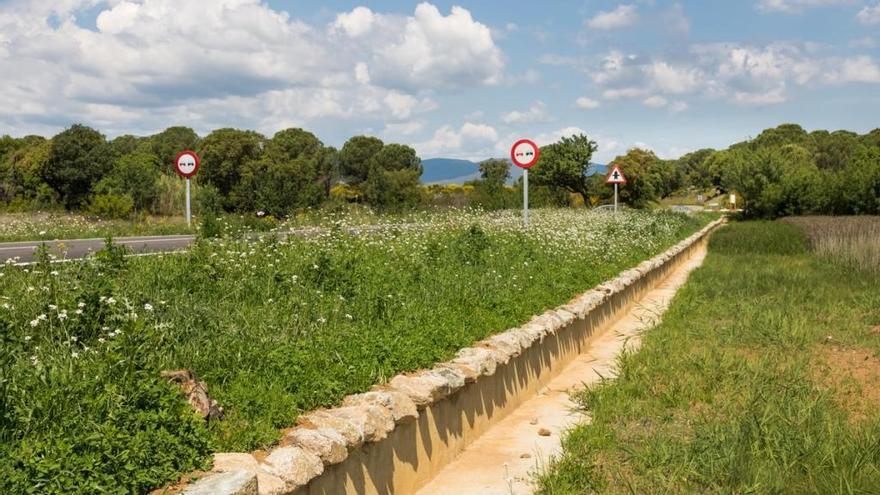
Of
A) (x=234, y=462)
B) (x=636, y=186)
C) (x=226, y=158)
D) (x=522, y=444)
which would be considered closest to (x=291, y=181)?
(x=522, y=444)

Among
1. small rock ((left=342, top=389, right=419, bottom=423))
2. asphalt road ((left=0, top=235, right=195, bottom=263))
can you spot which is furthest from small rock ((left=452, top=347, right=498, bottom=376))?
asphalt road ((left=0, top=235, right=195, bottom=263))

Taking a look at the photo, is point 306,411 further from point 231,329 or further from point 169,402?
point 231,329

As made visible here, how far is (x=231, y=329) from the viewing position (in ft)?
18.0

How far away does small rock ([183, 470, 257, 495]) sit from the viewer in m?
2.92

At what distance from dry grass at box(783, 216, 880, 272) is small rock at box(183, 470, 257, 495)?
16.8 meters

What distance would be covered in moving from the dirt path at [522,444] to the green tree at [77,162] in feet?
116

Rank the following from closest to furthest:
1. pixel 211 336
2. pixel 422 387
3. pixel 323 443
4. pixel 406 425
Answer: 1. pixel 323 443
2. pixel 406 425
3. pixel 422 387
4. pixel 211 336

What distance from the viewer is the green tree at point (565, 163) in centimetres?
4516

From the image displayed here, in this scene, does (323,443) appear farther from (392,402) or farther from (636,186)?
(636,186)

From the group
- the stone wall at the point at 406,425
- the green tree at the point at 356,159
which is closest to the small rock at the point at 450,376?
the stone wall at the point at 406,425

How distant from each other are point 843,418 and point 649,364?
2.16 m

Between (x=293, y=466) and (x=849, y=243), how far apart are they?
2218 cm

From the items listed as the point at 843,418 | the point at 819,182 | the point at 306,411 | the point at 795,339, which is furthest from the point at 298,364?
the point at 819,182

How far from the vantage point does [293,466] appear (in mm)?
3375
